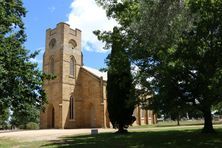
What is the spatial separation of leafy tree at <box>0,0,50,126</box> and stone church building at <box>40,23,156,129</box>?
28890 millimetres

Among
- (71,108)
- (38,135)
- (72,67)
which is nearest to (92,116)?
(71,108)

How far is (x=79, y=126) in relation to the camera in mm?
49844

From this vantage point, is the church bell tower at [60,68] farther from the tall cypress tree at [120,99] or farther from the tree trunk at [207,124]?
the tree trunk at [207,124]

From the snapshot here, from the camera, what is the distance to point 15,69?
16.9 m

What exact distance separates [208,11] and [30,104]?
10.8m

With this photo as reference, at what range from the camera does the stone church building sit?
4753 cm

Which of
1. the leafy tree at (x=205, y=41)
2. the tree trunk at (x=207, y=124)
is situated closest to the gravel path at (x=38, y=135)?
the tree trunk at (x=207, y=124)

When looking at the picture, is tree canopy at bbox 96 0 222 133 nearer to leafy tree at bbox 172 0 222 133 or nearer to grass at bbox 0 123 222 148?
leafy tree at bbox 172 0 222 133

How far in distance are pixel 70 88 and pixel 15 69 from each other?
32.4 meters

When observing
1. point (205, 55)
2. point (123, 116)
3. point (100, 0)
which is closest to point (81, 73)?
point (123, 116)

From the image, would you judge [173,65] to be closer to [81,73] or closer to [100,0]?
[100,0]

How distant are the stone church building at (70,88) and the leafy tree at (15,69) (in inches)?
1137

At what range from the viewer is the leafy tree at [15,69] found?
54.0 ft

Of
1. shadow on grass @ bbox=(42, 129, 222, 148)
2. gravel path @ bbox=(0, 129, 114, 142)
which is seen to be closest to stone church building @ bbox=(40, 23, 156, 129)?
gravel path @ bbox=(0, 129, 114, 142)
